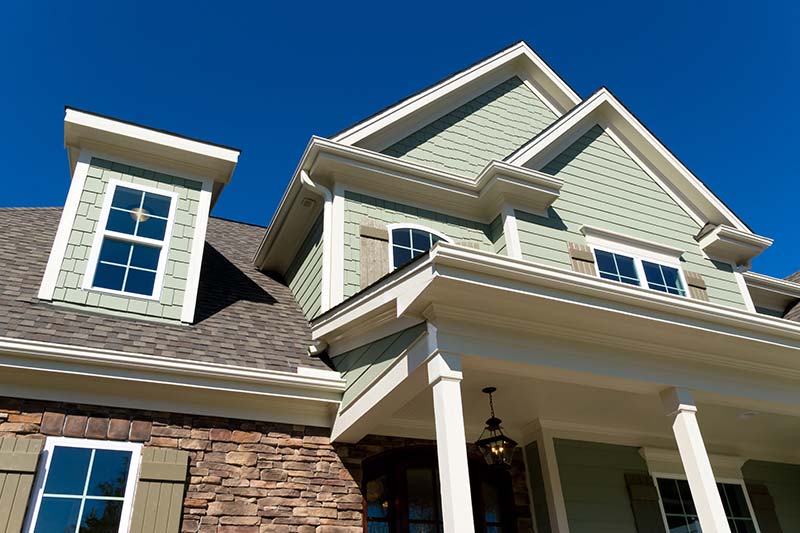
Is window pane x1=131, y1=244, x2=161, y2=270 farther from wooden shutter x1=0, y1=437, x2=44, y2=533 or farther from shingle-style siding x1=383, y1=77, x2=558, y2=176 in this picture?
shingle-style siding x1=383, y1=77, x2=558, y2=176

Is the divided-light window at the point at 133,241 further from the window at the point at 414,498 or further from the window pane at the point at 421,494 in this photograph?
the window pane at the point at 421,494

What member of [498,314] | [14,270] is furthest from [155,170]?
[498,314]

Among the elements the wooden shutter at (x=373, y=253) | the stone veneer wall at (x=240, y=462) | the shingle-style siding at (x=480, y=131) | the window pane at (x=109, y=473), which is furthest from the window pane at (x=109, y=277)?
the shingle-style siding at (x=480, y=131)

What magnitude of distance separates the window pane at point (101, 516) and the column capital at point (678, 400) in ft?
15.4

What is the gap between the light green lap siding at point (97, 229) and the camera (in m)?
5.89

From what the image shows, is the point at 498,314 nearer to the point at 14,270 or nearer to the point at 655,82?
the point at 14,270

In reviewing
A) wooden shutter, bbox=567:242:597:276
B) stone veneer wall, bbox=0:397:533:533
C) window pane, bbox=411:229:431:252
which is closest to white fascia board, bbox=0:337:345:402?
stone veneer wall, bbox=0:397:533:533

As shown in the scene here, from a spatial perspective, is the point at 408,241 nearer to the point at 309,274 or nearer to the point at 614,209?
the point at 309,274

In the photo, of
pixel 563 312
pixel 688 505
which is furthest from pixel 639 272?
pixel 563 312

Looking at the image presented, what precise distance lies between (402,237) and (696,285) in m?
4.49

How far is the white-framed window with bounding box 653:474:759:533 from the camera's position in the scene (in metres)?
6.96

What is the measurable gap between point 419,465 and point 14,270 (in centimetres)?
465

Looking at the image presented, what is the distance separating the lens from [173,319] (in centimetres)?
607

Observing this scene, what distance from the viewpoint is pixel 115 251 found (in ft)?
20.7
